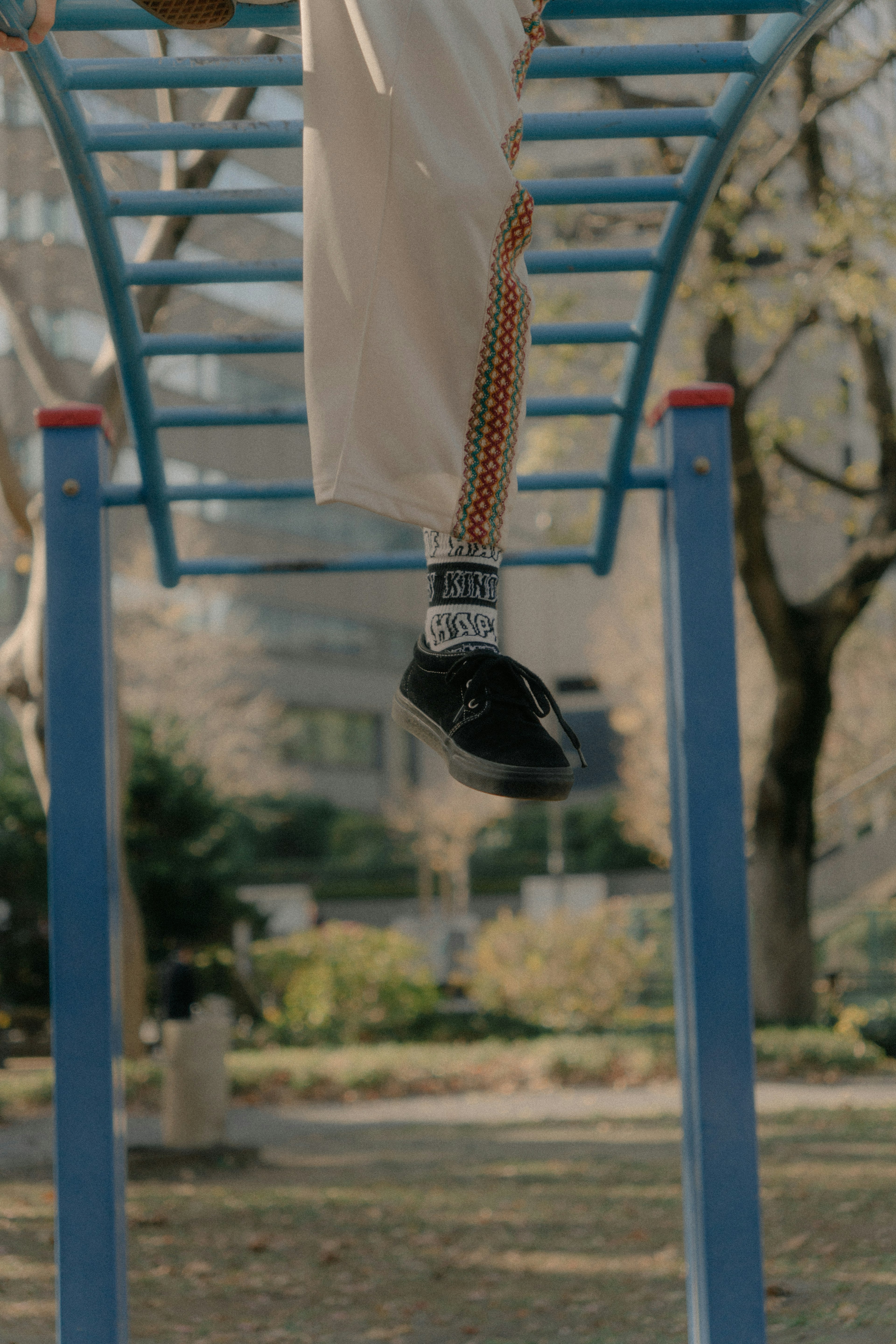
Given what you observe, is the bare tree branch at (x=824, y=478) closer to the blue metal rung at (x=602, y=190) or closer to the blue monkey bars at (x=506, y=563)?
the blue monkey bars at (x=506, y=563)

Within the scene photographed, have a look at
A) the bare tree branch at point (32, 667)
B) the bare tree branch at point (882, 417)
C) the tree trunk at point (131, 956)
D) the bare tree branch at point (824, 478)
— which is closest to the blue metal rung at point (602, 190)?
the bare tree branch at point (32, 667)

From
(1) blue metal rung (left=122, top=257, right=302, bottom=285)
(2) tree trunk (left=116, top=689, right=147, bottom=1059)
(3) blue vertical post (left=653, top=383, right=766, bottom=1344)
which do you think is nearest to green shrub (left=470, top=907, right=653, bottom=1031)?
(2) tree trunk (left=116, top=689, right=147, bottom=1059)

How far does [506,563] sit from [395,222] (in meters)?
1.51

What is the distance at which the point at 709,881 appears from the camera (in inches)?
99.1

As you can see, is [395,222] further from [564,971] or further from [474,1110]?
[564,971]

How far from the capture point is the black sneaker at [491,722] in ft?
5.23

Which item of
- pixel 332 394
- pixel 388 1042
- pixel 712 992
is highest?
pixel 332 394

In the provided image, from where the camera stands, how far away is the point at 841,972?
1405 centimetres

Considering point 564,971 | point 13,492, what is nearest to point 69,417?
point 13,492

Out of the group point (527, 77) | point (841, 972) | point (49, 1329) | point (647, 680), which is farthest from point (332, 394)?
point (647, 680)

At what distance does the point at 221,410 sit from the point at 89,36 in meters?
5.43

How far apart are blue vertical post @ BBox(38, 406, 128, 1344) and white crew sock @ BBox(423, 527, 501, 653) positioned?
0.91m

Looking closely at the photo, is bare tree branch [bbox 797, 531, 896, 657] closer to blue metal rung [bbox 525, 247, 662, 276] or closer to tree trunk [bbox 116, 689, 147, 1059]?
tree trunk [bbox 116, 689, 147, 1059]

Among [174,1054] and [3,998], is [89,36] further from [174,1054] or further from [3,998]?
[3,998]
